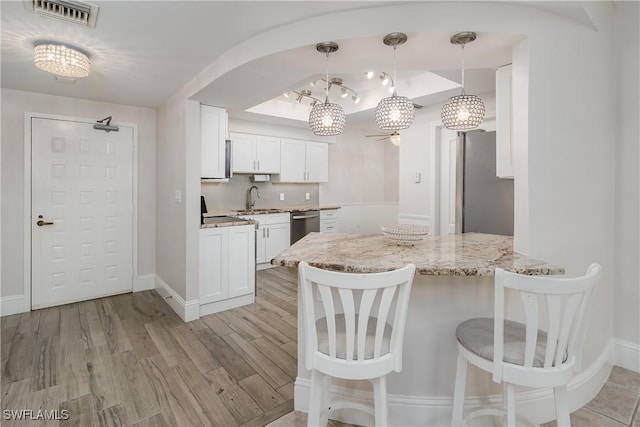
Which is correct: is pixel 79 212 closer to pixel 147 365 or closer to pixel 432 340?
pixel 147 365

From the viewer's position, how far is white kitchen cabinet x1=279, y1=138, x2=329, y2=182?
5.32 m

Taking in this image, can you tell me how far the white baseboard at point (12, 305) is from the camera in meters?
3.16

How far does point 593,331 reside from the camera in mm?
2018

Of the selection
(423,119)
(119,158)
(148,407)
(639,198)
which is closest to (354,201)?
(423,119)

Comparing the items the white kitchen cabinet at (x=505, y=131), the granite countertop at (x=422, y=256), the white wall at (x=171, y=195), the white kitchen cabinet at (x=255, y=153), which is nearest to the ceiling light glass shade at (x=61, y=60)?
the white wall at (x=171, y=195)

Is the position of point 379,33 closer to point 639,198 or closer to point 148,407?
point 639,198

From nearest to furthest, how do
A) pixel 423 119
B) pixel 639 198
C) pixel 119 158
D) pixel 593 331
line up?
1. pixel 593 331
2. pixel 639 198
3. pixel 119 158
4. pixel 423 119

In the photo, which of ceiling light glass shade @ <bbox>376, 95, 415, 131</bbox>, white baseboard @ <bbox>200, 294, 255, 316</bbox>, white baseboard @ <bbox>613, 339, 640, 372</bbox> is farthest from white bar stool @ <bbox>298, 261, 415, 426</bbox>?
white baseboard @ <bbox>200, 294, 255, 316</bbox>

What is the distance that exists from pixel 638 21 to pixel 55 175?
17.3 feet

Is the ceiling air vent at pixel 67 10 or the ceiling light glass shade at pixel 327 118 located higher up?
the ceiling air vent at pixel 67 10

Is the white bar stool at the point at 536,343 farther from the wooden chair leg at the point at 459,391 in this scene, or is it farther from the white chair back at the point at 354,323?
the white chair back at the point at 354,323

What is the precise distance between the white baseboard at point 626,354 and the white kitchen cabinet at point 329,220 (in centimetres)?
400

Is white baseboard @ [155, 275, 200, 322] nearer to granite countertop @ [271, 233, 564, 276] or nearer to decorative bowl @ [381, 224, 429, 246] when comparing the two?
granite countertop @ [271, 233, 564, 276]

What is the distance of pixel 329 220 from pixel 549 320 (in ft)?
15.2
